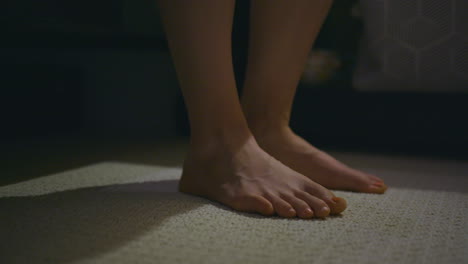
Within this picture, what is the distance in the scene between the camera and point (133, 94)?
1788mm

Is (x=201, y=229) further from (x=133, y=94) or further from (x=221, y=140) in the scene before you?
(x=133, y=94)

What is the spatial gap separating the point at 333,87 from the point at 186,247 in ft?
2.92

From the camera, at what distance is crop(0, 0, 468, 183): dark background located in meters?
1.17

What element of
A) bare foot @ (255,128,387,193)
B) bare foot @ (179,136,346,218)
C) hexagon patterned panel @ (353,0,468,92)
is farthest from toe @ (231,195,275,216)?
hexagon patterned panel @ (353,0,468,92)

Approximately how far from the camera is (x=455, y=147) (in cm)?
135

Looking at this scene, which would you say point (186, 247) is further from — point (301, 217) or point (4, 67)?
point (4, 67)

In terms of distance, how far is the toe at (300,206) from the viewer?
61 cm

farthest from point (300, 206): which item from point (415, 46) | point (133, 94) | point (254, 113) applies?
point (133, 94)

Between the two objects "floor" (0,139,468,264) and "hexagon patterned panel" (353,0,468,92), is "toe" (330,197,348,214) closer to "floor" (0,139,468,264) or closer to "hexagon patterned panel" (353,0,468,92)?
"floor" (0,139,468,264)

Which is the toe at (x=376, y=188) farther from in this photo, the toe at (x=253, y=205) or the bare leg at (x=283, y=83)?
the toe at (x=253, y=205)

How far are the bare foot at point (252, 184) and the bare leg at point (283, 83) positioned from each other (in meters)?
0.12

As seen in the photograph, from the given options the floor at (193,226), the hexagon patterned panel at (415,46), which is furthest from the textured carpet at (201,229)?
the hexagon patterned panel at (415,46)

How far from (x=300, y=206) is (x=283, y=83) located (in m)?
0.26

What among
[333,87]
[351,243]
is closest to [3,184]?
[351,243]
